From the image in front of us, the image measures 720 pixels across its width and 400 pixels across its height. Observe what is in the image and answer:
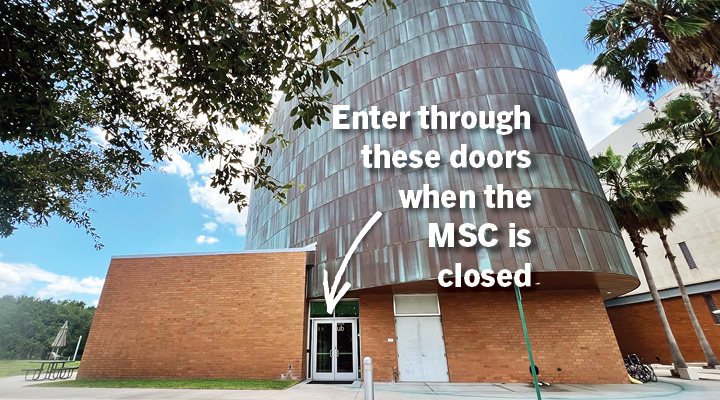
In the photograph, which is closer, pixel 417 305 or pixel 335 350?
pixel 417 305

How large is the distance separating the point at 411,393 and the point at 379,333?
11.8 ft

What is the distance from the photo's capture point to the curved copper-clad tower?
1093 cm

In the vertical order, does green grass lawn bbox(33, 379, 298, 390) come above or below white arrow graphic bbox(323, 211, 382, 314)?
below

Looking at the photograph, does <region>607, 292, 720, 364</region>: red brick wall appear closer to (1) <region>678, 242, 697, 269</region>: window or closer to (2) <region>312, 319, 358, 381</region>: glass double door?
(1) <region>678, 242, 697, 269</region>: window

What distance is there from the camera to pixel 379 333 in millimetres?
12891

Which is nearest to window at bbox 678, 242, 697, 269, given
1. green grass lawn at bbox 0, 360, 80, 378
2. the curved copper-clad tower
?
the curved copper-clad tower

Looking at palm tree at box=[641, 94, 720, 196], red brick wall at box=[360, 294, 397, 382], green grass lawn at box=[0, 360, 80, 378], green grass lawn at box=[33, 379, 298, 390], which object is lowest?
green grass lawn at box=[33, 379, 298, 390]

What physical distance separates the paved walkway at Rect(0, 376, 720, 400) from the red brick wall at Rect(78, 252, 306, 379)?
221 centimetres

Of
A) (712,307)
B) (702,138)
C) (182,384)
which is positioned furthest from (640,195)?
(182,384)

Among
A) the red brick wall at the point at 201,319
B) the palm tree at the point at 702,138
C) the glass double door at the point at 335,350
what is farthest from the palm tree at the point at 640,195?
the red brick wall at the point at 201,319

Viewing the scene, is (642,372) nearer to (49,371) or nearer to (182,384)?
(182,384)

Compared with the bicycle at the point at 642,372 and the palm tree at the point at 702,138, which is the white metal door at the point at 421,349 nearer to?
the bicycle at the point at 642,372

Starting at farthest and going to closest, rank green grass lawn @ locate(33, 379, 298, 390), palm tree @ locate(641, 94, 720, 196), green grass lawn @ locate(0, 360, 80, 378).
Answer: green grass lawn @ locate(0, 360, 80, 378)
green grass lawn @ locate(33, 379, 298, 390)
palm tree @ locate(641, 94, 720, 196)

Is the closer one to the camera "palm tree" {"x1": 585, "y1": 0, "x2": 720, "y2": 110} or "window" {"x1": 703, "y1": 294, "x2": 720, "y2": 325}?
"palm tree" {"x1": 585, "y1": 0, "x2": 720, "y2": 110}
